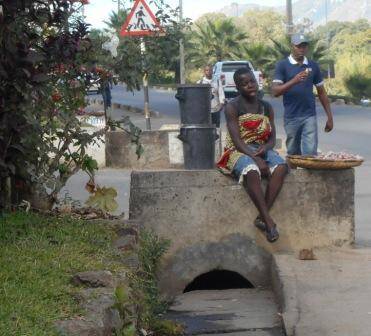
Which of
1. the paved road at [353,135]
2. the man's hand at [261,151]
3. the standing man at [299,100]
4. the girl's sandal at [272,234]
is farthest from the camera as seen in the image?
the paved road at [353,135]

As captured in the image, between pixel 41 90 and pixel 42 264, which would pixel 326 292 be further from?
pixel 41 90

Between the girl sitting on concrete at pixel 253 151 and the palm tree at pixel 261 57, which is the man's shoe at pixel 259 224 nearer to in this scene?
the girl sitting on concrete at pixel 253 151

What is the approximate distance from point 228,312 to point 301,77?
3.18 meters

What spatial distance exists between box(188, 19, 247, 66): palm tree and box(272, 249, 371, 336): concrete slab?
193 ft

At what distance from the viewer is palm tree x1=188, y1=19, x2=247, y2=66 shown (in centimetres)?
6650

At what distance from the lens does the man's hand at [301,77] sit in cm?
974

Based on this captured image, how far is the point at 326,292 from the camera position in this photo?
22.4 ft

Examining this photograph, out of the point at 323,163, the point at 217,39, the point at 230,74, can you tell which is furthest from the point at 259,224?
the point at 217,39

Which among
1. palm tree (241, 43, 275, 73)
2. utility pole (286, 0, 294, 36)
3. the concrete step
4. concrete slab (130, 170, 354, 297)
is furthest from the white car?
the concrete step

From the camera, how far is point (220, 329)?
6.73 meters

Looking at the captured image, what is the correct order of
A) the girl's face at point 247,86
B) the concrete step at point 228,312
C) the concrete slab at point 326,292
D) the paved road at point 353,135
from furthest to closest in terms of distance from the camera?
1. the paved road at point 353,135
2. the girl's face at point 247,86
3. the concrete step at point 228,312
4. the concrete slab at point 326,292

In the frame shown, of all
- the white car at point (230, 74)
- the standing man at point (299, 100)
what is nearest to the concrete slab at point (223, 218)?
the standing man at point (299, 100)

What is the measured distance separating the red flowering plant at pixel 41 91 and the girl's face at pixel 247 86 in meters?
1.29

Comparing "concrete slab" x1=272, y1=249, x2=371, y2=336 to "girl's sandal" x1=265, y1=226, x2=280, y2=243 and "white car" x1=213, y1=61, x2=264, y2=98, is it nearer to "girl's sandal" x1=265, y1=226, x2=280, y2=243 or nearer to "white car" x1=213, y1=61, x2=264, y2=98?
"girl's sandal" x1=265, y1=226, x2=280, y2=243
